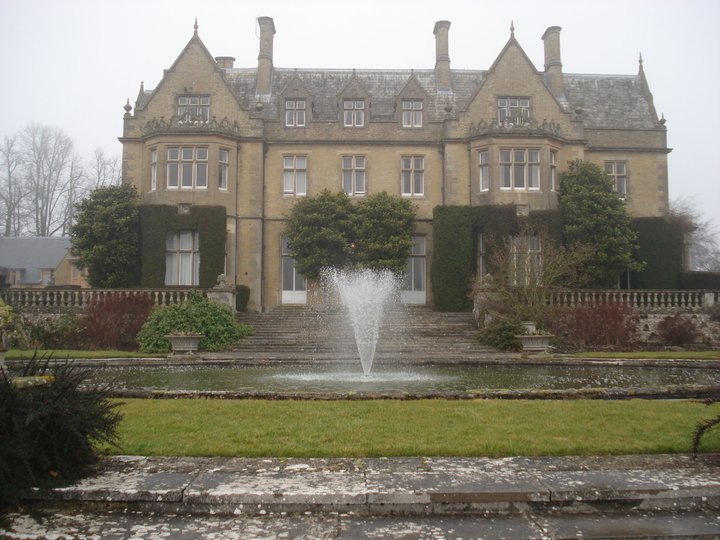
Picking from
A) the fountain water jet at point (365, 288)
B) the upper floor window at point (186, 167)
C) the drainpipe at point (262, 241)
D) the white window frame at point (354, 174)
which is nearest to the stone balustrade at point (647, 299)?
the fountain water jet at point (365, 288)

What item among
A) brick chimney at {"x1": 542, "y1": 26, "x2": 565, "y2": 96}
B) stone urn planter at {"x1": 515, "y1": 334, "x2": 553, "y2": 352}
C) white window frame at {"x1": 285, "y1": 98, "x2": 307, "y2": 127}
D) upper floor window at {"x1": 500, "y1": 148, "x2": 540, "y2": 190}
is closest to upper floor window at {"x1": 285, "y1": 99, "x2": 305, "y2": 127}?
white window frame at {"x1": 285, "y1": 98, "x2": 307, "y2": 127}

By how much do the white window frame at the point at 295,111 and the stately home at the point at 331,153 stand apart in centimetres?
6

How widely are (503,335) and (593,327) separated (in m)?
4.00

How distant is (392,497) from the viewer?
441 cm

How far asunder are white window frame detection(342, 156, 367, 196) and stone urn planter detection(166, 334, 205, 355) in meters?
12.5

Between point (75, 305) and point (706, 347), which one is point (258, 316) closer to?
point (75, 305)

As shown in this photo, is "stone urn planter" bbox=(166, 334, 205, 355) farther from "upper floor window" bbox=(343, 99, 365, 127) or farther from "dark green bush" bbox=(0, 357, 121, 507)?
"upper floor window" bbox=(343, 99, 365, 127)

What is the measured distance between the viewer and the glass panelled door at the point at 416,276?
2886 cm

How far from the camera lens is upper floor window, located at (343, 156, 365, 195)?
96.3 ft

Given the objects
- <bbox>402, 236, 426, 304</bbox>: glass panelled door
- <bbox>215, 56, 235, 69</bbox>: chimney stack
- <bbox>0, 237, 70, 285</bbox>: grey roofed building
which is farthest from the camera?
<bbox>0, 237, 70, 285</bbox>: grey roofed building

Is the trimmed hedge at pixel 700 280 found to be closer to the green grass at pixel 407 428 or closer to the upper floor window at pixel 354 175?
the upper floor window at pixel 354 175

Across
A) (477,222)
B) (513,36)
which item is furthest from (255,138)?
(513,36)

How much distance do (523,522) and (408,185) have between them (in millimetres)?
25797

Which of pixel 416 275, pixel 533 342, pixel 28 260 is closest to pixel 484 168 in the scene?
pixel 416 275
